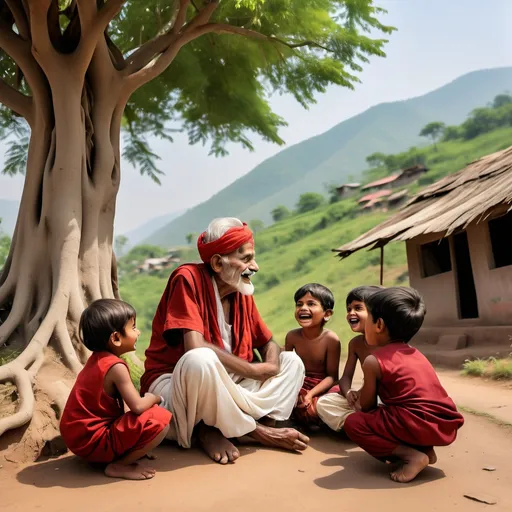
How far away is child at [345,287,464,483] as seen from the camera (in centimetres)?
286

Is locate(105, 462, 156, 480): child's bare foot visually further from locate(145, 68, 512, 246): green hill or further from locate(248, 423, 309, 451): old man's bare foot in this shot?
locate(145, 68, 512, 246): green hill

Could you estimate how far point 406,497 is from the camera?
8.51ft

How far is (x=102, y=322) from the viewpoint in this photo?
3.08 m

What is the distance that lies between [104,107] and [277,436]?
170 inches

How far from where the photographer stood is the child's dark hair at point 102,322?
3082mm

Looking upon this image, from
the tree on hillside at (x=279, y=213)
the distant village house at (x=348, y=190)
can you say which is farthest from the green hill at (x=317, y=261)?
the tree on hillside at (x=279, y=213)

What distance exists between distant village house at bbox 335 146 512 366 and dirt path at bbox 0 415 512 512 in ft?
18.1

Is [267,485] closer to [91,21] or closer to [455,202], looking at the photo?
[91,21]

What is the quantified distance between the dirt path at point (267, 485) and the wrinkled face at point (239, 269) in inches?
40.8

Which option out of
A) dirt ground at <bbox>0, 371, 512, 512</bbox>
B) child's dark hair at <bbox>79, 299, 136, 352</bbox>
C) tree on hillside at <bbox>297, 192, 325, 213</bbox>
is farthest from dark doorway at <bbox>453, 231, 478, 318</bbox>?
tree on hillside at <bbox>297, 192, 325, 213</bbox>

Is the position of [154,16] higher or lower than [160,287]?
higher

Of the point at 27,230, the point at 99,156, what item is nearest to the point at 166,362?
the point at 27,230

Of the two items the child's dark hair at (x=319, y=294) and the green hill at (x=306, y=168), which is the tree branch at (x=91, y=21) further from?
the green hill at (x=306, y=168)

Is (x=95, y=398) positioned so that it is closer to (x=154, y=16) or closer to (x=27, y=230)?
(x=27, y=230)
